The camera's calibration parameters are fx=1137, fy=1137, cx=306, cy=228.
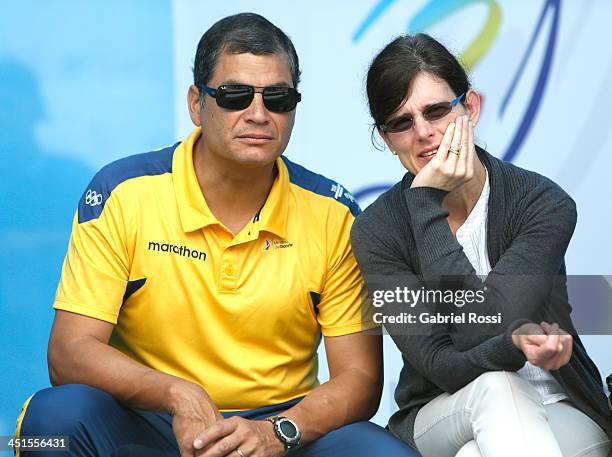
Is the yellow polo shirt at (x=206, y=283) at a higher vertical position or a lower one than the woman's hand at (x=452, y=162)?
lower

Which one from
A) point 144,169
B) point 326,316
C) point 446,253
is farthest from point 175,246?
point 446,253

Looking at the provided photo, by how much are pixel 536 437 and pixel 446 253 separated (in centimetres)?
50

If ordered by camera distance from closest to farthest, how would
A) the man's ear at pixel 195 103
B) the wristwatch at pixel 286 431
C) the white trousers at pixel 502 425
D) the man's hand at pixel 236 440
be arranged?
1. the white trousers at pixel 502 425
2. the man's hand at pixel 236 440
3. the wristwatch at pixel 286 431
4. the man's ear at pixel 195 103

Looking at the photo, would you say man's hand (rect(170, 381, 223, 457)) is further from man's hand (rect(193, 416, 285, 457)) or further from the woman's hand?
the woman's hand

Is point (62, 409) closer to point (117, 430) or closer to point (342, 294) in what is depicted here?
point (117, 430)

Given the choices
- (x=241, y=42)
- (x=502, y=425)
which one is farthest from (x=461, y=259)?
(x=241, y=42)

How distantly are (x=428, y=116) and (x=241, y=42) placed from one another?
0.51 m

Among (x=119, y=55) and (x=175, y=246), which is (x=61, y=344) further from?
(x=119, y=55)

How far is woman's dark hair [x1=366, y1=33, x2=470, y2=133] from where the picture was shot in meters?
2.78

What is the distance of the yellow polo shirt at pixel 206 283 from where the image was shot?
2.82 meters

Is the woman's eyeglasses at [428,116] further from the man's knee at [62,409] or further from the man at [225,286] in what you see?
the man's knee at [62,409]

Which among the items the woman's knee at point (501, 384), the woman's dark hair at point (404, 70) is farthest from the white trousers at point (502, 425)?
the woman's dark hair at point (404, 70)

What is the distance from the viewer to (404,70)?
278 cm

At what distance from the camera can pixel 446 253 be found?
265cm
